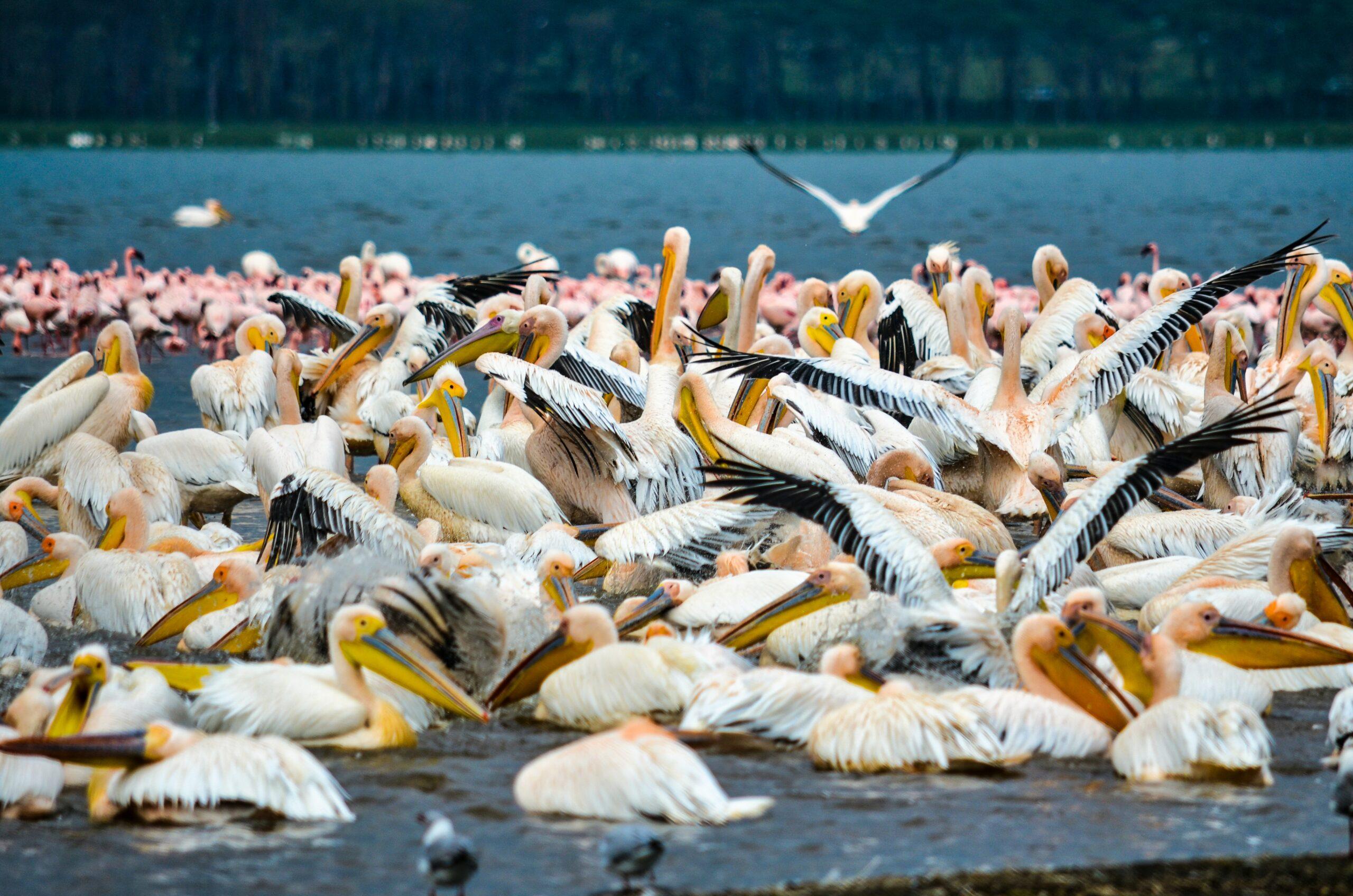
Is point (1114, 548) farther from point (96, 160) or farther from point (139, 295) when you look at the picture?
point (96, 160)

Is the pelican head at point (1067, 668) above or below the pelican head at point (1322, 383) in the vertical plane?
below

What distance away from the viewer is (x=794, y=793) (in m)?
3.68

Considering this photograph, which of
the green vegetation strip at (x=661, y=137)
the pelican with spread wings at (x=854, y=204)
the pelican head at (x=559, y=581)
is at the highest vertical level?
the green vegetation strip at (x=661, y=137)

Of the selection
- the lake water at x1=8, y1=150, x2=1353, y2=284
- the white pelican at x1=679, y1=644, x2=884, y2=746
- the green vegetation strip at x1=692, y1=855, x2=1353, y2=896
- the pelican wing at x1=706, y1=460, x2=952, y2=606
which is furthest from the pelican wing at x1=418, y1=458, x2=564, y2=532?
the lake water at x1=8, y1=150, x2=1353, y2=284

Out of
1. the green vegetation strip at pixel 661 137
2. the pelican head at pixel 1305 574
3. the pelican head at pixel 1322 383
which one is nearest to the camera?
the pelican head at pixel 1305 574

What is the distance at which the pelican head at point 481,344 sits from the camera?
684 cm

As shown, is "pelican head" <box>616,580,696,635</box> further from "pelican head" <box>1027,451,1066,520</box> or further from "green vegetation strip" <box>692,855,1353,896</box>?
"green vegetation strip" <box>692,855,1353,896</box>

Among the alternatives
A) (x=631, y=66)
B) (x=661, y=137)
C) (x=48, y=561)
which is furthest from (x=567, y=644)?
(x=631, y=66)

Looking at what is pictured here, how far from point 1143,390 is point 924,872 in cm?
410

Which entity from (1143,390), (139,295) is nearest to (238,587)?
(1143,390)

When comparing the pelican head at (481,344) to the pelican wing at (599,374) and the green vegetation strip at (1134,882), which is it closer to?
the pelican wing at (599,374)

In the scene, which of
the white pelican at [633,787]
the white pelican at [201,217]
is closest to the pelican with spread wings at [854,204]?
the white pelican at [633,787]

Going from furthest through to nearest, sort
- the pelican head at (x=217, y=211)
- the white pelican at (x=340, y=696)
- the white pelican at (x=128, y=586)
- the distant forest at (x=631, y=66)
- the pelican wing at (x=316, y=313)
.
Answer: the distant forest at (x=631, y=66)
the pelican head at (x=217, y=211)
the pelican wing at (x=316, y=313)
the white pelican at (x=128, y=586)
the white pelican at (x=340, y=696)

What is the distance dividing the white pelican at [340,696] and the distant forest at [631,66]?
89.9 meters
